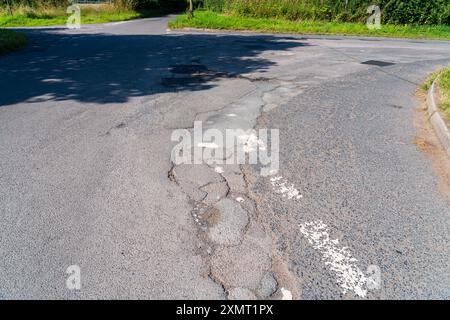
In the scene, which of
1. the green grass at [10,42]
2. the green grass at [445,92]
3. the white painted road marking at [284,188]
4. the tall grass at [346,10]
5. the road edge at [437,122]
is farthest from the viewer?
the tall grass at [346,10]

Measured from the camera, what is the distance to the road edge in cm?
510

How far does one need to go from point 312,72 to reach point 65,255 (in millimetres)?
8265

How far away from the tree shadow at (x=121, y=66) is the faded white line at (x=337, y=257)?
4915mm

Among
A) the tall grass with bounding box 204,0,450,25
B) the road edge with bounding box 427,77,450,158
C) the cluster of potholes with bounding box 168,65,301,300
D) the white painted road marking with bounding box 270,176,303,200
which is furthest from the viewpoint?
the tall grass with bounding box 204,0,450,25

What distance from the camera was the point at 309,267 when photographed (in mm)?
2820

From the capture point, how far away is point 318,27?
19.0 meters

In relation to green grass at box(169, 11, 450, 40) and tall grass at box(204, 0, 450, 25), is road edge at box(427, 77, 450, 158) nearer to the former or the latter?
green grass at box(169, 11, 450, 40)

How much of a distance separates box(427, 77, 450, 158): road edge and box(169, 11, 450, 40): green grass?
12.6m

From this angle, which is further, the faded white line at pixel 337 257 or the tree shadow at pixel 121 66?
the tree shadow at pixel 121 66

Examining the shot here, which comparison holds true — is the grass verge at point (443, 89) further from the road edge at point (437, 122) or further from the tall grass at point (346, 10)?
the tall grass at point (346, 10)

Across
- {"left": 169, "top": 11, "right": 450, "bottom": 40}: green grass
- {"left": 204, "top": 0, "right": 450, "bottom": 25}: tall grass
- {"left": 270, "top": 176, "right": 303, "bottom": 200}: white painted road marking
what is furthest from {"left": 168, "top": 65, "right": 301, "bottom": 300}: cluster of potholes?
{"left": 204, "top": 0, "right": 450, "bottom": 25}: tall grass

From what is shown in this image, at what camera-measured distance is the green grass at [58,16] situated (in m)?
22.5

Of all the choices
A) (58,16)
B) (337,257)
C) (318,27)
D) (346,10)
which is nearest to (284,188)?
(337,257)

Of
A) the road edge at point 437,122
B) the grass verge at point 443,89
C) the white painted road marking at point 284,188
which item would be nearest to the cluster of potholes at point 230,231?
the white painted road marking at point 284,188
